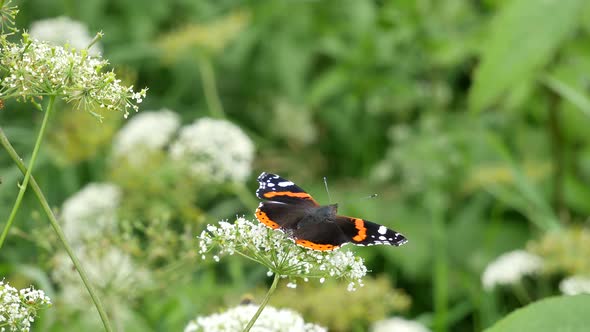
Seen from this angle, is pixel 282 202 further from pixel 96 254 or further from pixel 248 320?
pixel 96 254

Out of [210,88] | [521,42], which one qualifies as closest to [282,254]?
[521,42]

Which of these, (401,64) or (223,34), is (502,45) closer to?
(223,34)

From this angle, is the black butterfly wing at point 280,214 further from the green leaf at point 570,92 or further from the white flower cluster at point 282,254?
the green leaf at point 570,92

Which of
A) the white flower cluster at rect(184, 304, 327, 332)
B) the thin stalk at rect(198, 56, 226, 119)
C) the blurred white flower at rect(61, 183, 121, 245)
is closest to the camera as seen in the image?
the white flower cluster at rect(184, 304, 327, 332)

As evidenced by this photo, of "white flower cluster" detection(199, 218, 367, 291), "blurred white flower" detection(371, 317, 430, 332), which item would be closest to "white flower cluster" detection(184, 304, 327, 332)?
"white flower cluster" detection(199, 218, 367, 291)

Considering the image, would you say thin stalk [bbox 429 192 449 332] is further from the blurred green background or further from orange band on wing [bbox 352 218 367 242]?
orange band on wing [bbox 352 218 367 242]

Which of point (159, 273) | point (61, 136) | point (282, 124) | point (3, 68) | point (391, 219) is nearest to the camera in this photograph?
point (3, 68)

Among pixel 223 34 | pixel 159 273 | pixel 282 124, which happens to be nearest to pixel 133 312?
pixel 159 273
